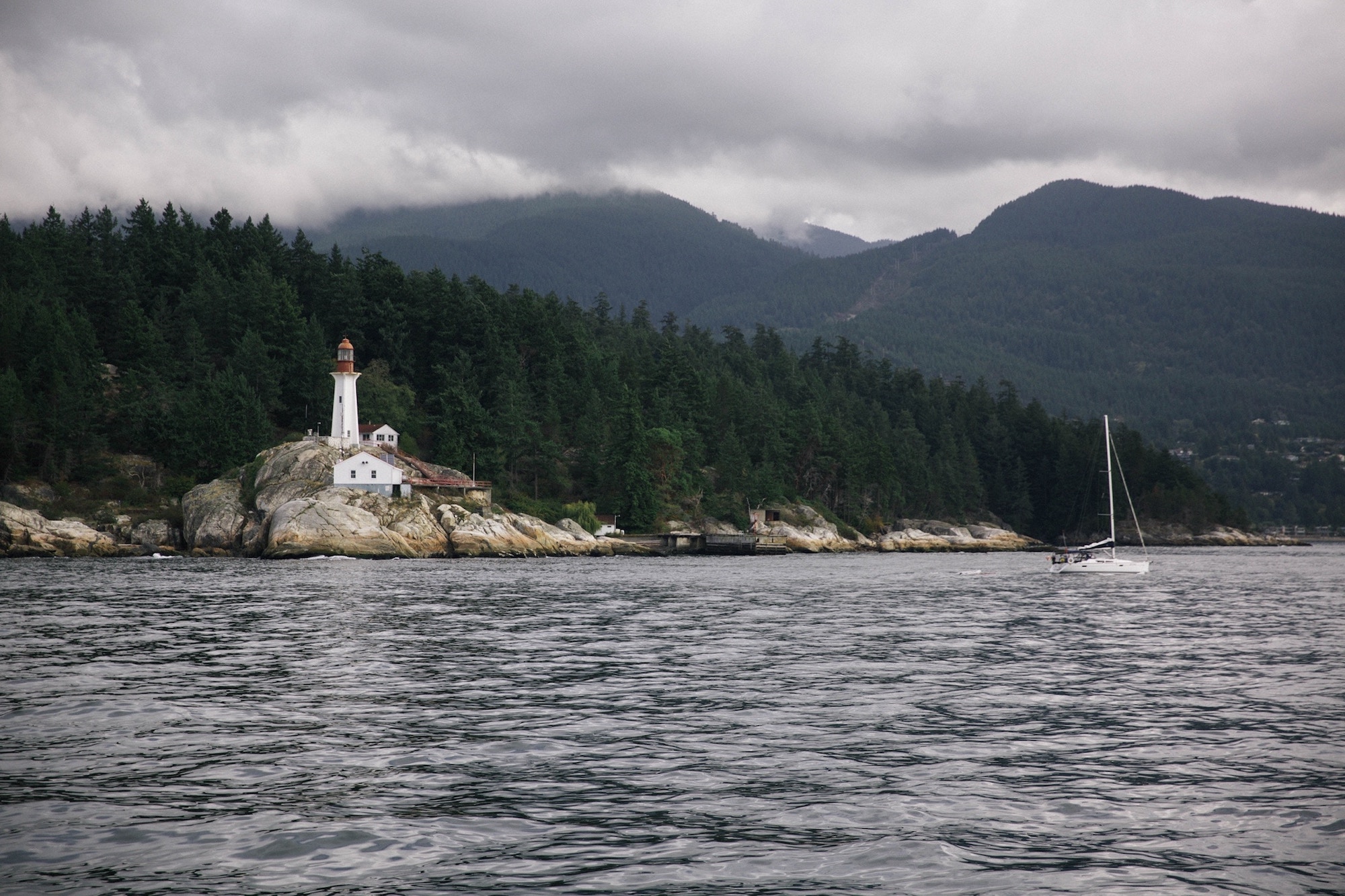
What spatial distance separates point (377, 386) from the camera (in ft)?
360

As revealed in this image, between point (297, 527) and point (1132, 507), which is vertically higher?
point (1132, 507)

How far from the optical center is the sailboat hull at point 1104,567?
7500 centimetres

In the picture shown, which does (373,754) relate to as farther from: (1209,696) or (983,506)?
(983,506)

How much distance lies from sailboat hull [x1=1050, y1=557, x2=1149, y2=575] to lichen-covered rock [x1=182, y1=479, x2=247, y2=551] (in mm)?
67268

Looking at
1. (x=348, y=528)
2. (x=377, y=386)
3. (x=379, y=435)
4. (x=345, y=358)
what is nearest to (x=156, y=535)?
(x=348, y=528)

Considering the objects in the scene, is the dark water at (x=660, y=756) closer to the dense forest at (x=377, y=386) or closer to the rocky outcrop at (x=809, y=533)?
the dense forest at (x=377, y=386)

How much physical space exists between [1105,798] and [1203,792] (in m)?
1.49

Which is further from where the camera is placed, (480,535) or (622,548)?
(622,548)

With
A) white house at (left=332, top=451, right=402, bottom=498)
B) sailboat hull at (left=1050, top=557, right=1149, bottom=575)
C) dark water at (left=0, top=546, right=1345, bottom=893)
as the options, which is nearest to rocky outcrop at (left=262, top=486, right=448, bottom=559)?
white house at (left=332, top=451, right=402, bottom=498)

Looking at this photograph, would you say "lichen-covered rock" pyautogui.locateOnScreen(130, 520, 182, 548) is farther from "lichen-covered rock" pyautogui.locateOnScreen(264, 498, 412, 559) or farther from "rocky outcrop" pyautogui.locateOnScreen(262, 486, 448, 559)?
"lichen-covered rock" pyautogui.locateOnScreen(264, 498, 412, 559)

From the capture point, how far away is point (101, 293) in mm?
111375

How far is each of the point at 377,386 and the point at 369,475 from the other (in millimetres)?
27264

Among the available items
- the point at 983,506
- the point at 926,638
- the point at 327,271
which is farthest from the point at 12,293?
the point at 983,506

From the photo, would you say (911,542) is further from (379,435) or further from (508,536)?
(379,435)
